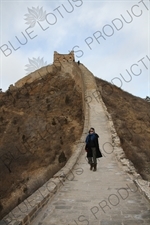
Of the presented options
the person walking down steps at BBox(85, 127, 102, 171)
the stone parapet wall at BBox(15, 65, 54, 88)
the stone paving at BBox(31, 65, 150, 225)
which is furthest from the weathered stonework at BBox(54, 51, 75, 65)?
the person walking down steps at BBox(85, 127, 102, 171)

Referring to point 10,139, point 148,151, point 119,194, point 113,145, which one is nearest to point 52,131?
point 10,139

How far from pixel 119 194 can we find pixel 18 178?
30.9 ft

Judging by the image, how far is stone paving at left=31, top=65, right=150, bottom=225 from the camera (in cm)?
434

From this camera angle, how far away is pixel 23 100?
87.4 ft

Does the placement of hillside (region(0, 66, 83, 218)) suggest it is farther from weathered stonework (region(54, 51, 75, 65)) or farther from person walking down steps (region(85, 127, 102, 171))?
person walking down steps (region(85, 127, 102, 171))

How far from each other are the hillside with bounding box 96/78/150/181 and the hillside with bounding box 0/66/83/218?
321cm

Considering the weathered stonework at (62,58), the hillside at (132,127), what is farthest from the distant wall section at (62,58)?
the hillside at (132,127)

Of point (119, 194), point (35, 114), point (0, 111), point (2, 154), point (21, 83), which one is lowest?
point (119, 194)

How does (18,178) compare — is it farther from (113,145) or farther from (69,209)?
(69,209)

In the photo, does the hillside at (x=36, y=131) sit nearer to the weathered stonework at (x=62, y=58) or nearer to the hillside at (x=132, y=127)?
the weathered stonework at (x=62, y=58)

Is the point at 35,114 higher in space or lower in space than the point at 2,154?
higher

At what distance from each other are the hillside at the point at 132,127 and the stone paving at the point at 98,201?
5741mm

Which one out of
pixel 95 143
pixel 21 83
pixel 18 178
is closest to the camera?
pixel 95 143

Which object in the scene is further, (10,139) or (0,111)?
(0,111)
